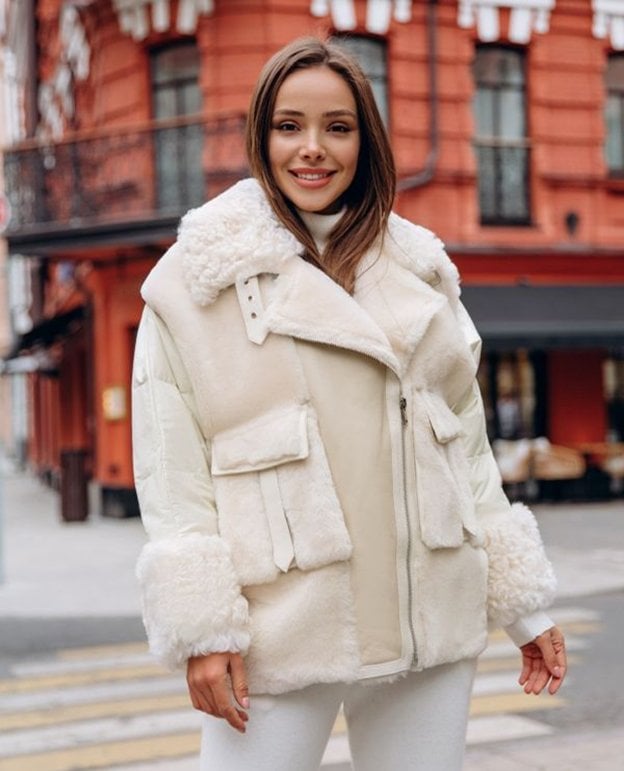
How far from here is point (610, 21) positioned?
18719mm

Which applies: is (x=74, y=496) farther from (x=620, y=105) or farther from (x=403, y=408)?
(x=403, y=408)

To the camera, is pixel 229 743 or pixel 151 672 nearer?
pixel 229 743

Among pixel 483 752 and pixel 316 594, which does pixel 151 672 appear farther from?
pixel 316 594

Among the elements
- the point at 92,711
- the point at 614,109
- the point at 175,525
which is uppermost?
the point at 614,109

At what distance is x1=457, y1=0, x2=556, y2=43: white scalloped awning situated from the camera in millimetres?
17969

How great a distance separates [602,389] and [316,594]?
17413 millimetres

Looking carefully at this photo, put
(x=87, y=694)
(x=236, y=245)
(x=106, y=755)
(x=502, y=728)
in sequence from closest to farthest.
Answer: (x=236, y=245), (x=106, y=755), (x=502, y=728), (x=87, y=694)

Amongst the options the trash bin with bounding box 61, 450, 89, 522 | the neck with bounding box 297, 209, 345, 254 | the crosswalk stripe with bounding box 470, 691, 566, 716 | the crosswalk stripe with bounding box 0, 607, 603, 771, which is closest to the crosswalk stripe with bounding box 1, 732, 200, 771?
the crosswalk stripe with bounding box 0, 607, 603, 771

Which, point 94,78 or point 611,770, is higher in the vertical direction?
point 94,78


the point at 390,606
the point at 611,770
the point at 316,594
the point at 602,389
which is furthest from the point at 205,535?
the point at 602,389

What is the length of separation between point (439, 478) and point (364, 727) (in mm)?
499

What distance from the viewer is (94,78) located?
19.0 metres

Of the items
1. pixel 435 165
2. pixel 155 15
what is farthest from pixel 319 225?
pixel 155 15

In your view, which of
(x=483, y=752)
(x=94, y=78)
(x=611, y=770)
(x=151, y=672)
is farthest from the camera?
(x=94, y=78)
